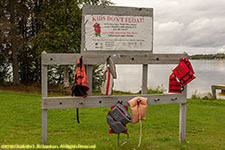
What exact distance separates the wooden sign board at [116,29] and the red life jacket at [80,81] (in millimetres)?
498

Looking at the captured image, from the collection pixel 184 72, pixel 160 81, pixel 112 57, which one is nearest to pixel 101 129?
pixel 112 57

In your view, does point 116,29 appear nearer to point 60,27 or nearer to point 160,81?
point 60,27

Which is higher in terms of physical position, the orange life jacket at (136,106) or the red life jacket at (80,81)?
the red life jacket at (80,81)

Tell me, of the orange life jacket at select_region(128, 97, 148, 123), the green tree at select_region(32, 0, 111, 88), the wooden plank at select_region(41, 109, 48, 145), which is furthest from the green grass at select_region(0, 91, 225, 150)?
the green tree at select_region(32, 0, 111, 88)

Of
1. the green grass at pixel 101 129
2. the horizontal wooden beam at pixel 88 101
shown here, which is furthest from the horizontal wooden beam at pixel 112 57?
the green grass at pixel 101 129

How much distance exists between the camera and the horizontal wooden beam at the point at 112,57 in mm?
4855

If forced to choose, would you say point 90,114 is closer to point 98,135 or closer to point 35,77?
point 98,135

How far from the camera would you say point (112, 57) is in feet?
17.0

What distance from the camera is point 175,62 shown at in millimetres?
5625

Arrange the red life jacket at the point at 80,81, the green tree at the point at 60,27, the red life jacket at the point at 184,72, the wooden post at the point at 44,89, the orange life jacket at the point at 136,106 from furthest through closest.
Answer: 1. the green tree at the point at 60,27
2. the red life jacket at the point at 184,72
3. the orange life jacket at the point at 136,106
4. the wooden post at the point at 44,89
5. the red life jacket at the point at 80,81

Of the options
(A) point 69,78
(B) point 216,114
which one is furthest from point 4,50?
(B) point 216,114

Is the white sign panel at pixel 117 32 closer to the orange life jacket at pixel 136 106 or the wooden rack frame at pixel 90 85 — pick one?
the wooden rack frame at pixel 90 85

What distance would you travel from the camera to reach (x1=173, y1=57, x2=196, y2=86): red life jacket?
17.7 ft

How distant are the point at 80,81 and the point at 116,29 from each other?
136 cm
